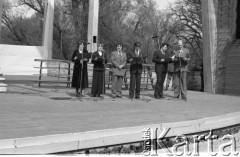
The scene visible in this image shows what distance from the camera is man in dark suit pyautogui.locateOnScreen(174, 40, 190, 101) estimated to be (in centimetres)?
1198

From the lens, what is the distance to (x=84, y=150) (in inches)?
199

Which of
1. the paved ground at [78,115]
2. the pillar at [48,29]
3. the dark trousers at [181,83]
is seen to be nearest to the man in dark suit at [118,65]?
the paved ground at [78,115]

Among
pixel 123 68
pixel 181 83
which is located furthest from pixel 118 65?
pixel 181 83

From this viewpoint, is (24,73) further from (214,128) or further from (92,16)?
(214,128)

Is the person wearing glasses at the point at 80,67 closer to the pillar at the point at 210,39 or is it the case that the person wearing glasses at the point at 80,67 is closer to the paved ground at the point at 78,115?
the paved ground at the point at 78,115

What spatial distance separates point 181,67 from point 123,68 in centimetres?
190

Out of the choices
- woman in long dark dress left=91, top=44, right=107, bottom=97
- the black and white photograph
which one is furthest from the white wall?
woman in long dark dress left=91, top=44, right=107, bottom=97

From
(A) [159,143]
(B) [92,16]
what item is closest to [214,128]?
(A) [159,143]

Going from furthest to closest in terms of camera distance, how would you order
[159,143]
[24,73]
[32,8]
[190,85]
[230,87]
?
[32,8] → [190,85] → [24,73] → [230,87] → [159,143]

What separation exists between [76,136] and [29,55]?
880 inches

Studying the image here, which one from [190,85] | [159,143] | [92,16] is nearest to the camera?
[159,143]

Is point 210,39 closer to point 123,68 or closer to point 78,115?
point 123,68

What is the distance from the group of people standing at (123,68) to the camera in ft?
37.2

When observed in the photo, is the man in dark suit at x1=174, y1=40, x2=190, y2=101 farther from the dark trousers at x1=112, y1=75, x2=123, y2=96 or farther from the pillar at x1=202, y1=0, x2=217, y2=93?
the pillar at x1=202, y1=0, x2=217, y2=93
